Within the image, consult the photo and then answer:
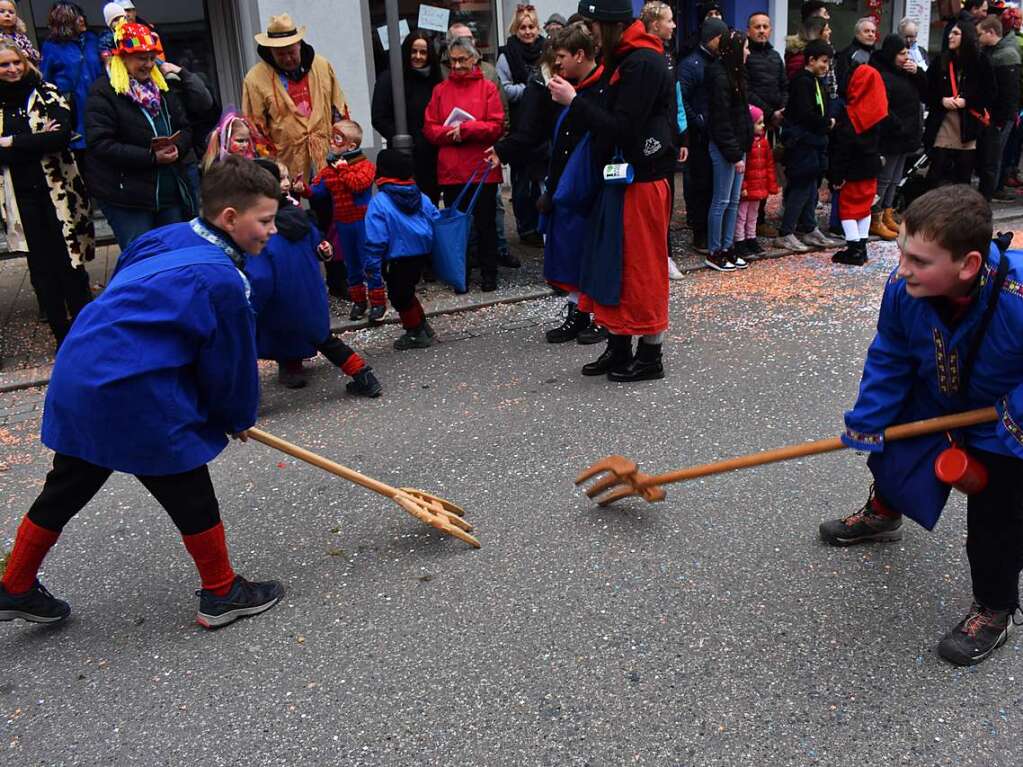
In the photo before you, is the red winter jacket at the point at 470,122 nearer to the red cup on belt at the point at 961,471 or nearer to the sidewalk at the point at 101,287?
the sidewalk at the point at 101,287

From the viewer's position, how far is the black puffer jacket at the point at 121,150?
546 centimetres

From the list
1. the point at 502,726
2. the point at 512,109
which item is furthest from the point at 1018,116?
the point at 502,726

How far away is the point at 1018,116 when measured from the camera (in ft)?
31.0

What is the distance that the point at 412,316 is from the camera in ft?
19.0

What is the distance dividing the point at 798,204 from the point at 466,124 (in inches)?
122

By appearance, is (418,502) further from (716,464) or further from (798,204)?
(798,204)

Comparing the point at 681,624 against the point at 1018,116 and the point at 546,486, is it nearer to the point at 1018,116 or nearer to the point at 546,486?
the point at 546,486

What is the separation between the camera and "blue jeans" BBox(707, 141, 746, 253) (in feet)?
23.6

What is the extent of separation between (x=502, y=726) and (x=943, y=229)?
1.76 meters

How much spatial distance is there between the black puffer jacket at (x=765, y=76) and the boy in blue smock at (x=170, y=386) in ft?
18.5

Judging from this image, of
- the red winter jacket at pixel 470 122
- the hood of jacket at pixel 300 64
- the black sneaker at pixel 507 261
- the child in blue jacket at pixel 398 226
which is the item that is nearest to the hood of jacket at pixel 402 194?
the child in blue jacket at pixel 398 226

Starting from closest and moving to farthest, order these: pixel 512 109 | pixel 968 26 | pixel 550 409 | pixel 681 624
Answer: pixel 681 624, pixel 550 409, pixel 512 109, pixel 968 26

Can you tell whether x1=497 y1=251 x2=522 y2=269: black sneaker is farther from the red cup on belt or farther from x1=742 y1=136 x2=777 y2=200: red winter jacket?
the red cup on belt

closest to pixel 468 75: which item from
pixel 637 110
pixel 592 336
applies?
pixel 592 336
